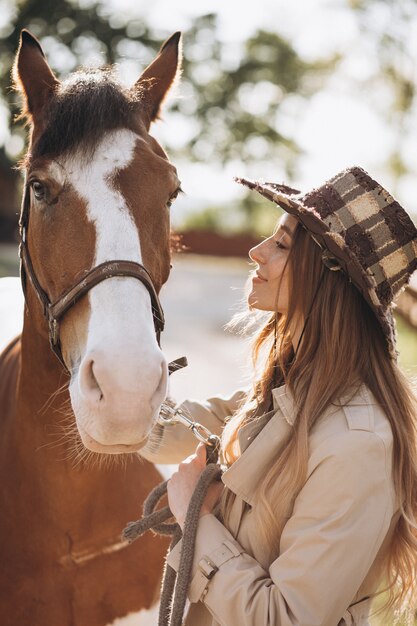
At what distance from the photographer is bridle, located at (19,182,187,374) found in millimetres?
1893

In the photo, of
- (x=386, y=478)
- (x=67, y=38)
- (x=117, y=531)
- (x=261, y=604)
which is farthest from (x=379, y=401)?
(x=67, y=38)

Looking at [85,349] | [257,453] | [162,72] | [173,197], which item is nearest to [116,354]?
[85,349]

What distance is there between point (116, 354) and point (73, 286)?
351 millimetres

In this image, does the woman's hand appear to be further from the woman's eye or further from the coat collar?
the woman's eye

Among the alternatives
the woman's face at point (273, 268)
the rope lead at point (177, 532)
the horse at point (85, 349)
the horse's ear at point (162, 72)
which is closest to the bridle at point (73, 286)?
the horse at point (85, 349)

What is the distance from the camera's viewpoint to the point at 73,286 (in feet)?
6.43

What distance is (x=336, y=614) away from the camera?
1750mm

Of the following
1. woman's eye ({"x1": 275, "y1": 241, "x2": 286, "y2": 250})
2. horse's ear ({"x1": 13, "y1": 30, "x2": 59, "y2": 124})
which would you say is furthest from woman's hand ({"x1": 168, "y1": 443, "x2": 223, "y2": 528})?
horse's ear ({"x1": 13, "y1": 30, "x2": 59, "y2": 124})

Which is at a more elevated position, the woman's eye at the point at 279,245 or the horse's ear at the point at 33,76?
the horse's ear at the point at 33,76

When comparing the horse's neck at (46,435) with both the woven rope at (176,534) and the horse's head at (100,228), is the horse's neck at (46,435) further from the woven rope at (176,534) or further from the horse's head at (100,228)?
the woven rope at (176,534)

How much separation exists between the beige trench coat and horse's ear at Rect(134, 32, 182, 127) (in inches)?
51.9

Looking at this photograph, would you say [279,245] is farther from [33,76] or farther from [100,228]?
[33,76]

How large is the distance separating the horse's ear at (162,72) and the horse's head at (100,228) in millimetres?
130

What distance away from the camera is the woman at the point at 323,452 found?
1.71 metres
